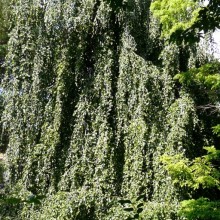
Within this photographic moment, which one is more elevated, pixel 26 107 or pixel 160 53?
pixel 160 53

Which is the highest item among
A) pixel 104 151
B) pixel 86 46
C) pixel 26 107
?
pixel 86 46

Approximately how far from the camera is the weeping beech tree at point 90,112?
18.5 ft

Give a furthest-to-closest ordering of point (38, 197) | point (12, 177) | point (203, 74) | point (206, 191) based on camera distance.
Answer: point (12, 177)
point (206, 191)
point (203, 74)
point (38, 197)

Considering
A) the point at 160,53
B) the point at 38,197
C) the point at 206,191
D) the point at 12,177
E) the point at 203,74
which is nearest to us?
the point at 38,197

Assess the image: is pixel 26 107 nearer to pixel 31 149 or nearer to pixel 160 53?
pixel 31 149

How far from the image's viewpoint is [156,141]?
19.0 ft

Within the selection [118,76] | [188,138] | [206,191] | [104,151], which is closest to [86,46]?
[118,76]

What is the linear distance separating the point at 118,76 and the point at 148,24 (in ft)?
4.46

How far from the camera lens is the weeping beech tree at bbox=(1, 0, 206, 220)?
5645 mm

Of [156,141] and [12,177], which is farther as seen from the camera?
[12,177]

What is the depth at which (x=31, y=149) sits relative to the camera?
622 centimetres

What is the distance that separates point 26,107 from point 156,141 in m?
2.39

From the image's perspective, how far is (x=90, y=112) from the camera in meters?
6.11

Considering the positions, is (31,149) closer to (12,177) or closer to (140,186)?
(12,177)
